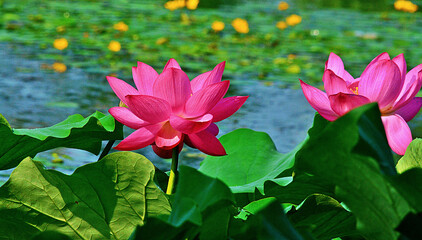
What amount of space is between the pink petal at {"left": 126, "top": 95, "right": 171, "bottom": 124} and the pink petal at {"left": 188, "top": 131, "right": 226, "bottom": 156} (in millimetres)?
58

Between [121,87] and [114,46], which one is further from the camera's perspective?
[114,46]

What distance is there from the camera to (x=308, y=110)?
12.0 ft

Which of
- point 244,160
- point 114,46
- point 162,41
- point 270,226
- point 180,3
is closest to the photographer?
point 270,226

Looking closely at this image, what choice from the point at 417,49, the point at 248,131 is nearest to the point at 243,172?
the point at 248,131

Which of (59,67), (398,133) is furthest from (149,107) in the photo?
(59,67)

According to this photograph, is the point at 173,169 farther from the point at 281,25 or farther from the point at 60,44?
the point at 281,25

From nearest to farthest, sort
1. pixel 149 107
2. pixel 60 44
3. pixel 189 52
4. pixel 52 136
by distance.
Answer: pixel 149 107
pixel 52 136
pixel 60 44
pixel 189 52

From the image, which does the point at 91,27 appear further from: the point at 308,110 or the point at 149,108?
the point at 149,108

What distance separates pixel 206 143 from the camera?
92 centimetres

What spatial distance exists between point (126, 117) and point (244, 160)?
1.98ft

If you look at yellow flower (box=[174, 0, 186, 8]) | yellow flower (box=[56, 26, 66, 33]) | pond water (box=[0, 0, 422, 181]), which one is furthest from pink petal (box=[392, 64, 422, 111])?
yellow flower (box=[174, 0, 186, 8])

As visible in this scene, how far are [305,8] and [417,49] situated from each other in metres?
2.89

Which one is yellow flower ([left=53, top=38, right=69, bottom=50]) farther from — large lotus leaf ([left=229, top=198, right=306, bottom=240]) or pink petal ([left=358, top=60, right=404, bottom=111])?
large lotus leaf ([left=229, top=198, right=306, bottom=240])

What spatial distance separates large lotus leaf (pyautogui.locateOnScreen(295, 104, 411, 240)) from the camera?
2.14 ft
